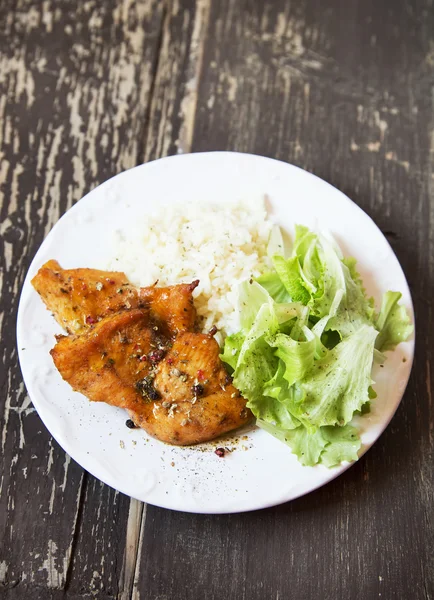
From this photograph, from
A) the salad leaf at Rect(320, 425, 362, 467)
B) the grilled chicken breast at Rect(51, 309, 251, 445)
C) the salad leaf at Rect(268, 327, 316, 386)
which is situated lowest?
the salad leaf at Rect(320, 425, 362, 467)

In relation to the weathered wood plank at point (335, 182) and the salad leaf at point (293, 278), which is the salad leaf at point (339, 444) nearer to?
the weathered wood plank at point (335, 182)

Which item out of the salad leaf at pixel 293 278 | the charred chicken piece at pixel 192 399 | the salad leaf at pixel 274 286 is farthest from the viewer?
the salad leaf at pixel 274 286

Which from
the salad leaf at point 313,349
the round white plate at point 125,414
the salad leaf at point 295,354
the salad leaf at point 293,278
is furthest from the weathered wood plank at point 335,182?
the salad leaf at point 293,278

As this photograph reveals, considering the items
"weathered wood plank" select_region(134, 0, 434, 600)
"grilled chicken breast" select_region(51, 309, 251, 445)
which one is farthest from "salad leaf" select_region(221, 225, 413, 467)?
"weathered wood plank" select_region(134, 0, 434, 600)

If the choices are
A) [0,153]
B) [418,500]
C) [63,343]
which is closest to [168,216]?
[63,343]

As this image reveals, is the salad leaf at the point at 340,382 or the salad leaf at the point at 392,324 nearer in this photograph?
the salad leaf at the point at 340,382

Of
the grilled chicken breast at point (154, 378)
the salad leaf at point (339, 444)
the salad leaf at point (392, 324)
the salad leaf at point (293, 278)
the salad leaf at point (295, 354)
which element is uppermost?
the salad leaf at point (293, 278)

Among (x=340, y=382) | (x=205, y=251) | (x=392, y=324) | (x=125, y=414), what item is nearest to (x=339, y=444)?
(x=340, y=382)

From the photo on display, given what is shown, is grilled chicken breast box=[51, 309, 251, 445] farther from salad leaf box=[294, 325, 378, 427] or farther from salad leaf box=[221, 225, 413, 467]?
salad leaf box=[294, 325, 378, 427]
